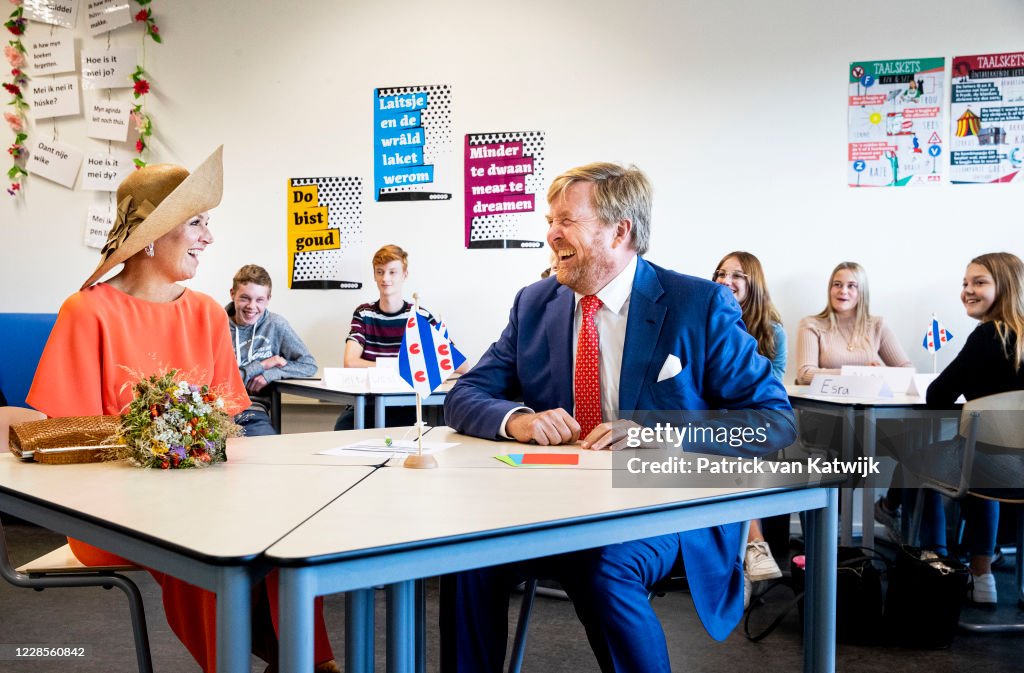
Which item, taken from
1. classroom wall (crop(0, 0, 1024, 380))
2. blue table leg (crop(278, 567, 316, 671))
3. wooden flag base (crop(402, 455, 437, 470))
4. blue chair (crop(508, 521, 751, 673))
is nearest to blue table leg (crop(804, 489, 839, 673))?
blue chair (crop(508, 521, 751, 673))

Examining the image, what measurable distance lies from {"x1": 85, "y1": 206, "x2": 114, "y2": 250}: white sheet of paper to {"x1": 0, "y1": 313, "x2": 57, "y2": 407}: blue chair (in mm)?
938

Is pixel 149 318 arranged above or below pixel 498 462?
above

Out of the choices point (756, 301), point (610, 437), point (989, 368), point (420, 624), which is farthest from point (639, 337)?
point (756, 301)

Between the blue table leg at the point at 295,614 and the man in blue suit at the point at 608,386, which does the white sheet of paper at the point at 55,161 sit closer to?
the man in blue suit at the point at 608,386

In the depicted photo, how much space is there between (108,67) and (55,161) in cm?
66

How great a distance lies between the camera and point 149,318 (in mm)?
2105

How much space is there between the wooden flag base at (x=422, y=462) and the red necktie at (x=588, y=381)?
54 centimetres

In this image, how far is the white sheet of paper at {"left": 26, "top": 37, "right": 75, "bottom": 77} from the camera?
525 cm

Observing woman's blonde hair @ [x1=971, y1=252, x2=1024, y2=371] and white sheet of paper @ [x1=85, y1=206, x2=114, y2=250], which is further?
white sheet of paper @ [x1=85, y1=206, x2=114, y2=250]

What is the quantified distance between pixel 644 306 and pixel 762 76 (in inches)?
119

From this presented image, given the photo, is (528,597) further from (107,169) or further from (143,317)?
(107,169)

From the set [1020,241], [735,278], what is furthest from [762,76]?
[1020,241]

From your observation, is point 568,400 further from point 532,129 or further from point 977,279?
point 532,129

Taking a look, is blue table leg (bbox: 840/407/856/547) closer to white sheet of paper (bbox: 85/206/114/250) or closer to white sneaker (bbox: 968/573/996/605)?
white sneaker (bbox: 968/573/996/605)
